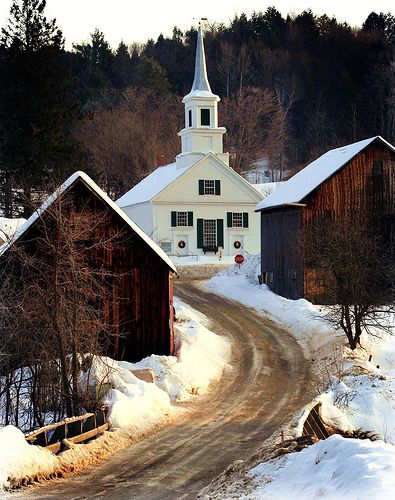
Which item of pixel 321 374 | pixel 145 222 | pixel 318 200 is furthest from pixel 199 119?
pixel 321 374

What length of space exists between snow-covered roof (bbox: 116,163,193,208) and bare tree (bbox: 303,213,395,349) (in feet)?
60.6

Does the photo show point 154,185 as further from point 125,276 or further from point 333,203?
point 125,276

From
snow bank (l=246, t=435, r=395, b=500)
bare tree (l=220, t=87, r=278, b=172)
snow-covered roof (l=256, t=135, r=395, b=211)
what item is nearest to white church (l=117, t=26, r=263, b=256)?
snow-covered roof (l=256, t=135, r=395, b=211)

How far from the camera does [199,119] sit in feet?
184

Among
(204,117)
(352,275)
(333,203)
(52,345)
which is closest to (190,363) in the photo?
(52,345)

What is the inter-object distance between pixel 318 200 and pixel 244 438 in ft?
68.4

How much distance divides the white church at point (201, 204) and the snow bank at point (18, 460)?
37479mm

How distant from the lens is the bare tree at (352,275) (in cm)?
3086

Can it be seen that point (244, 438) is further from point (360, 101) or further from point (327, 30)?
point (327, 30)

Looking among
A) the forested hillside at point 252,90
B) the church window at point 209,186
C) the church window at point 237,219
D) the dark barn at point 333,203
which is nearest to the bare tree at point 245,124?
the forested hillside at point 252,90

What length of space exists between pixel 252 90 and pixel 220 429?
245 ft

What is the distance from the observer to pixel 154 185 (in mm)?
56656

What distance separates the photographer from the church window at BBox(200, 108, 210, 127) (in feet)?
184

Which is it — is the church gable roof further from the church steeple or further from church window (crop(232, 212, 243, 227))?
church window (crop(232, 212, 243, 227))
